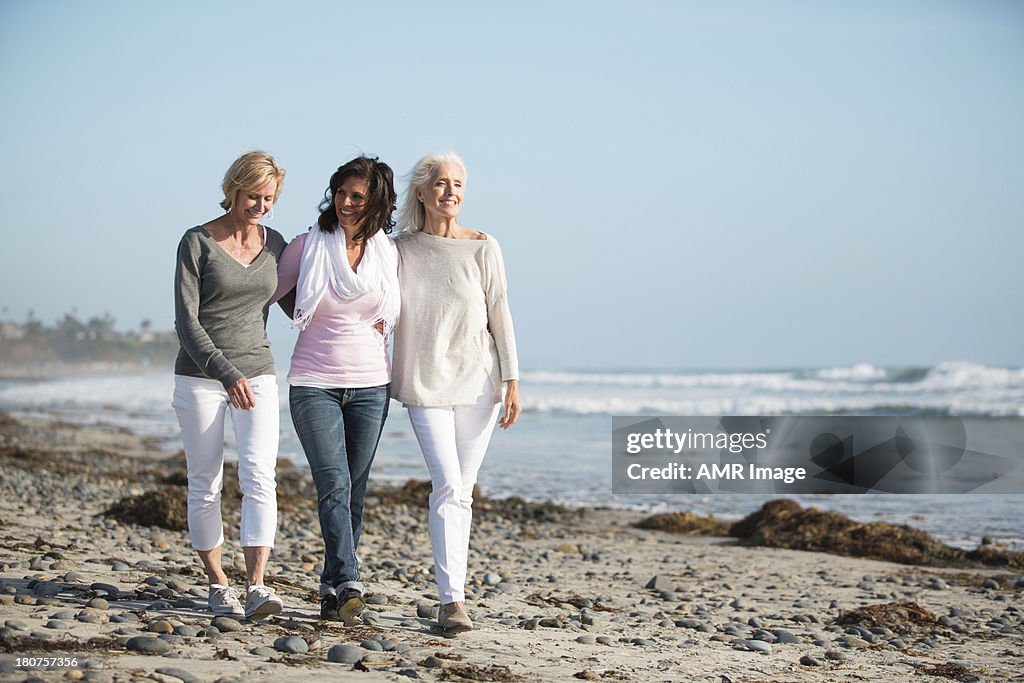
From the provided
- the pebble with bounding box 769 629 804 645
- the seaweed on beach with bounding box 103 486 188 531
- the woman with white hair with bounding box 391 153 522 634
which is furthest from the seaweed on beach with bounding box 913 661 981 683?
the seaweed on beach with bounding box 103 486 188 531

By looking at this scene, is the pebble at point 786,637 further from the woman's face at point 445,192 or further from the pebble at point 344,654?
the woman's face at point 445,192

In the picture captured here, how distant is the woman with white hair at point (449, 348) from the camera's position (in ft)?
13.7

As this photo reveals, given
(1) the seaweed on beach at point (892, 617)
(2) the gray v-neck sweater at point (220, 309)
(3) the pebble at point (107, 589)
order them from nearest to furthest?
1. (2) the gray v-neck sweater at point (220, 309)
2. (3) the pebble at point (107, 589)
3. (1) the seaweed on beach at point (892, 617)

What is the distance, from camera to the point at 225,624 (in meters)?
3.95

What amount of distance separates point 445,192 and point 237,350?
1.08m

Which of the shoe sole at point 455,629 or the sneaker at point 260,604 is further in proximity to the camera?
the shoe sole at point 455,629

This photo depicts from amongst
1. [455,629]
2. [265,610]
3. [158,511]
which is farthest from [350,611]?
[158,511]

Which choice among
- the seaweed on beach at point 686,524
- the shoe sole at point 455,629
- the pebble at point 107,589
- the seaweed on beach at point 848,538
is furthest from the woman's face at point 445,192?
the seaweed on beach at point 686,524

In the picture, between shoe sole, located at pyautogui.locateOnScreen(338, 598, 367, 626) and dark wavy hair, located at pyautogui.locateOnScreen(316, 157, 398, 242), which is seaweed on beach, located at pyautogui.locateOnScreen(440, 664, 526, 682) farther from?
dark wavy hair, located at pyautogui.locateOnScreen(316, 157, 398, 242)

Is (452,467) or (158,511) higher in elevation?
(452,467)

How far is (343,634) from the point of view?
4.03 m

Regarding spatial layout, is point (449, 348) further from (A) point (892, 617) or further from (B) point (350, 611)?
(A) point (892, 617)

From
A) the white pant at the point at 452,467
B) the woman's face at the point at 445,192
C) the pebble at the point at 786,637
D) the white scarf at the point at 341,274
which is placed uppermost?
the woman's face at the point at 445,192

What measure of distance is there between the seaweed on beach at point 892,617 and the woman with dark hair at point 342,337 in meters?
2.94
